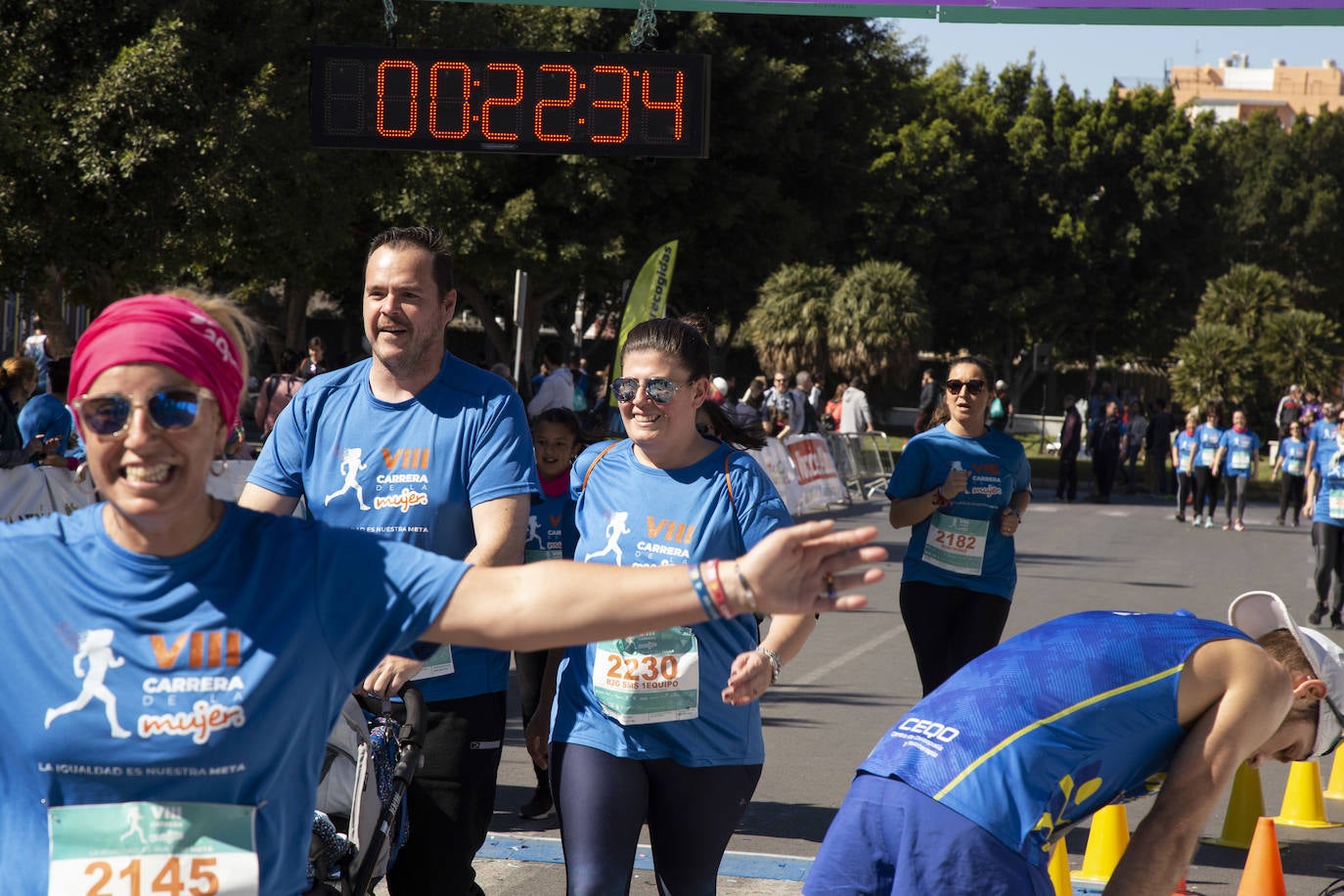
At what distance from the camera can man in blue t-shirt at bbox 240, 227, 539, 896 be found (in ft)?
13.2

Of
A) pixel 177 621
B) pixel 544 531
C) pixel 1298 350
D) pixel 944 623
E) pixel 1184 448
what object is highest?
pixel 1298 350

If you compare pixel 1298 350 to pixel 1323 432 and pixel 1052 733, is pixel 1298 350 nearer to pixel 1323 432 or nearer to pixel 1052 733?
pixel 1323 432

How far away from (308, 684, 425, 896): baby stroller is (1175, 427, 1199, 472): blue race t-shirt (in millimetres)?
22636

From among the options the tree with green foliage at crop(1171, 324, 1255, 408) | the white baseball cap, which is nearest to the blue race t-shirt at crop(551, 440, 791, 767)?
the white baseball cap

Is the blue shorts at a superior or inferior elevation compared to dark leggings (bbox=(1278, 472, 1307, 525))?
superior

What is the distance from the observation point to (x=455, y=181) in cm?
2956

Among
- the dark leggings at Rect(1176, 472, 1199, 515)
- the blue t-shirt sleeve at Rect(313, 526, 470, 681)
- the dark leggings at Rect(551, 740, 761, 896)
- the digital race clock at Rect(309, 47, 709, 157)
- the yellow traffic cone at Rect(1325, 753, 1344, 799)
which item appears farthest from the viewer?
the dark leggings at Rect(1176, 472, 1199, 515)

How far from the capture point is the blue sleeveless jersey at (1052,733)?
270cm

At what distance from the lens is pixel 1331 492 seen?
13.1 m

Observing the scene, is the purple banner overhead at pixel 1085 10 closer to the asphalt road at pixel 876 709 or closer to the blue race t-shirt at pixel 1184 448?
the asphalt road at pixel 876 709

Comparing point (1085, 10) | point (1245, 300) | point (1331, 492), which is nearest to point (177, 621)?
point (1085, 10)

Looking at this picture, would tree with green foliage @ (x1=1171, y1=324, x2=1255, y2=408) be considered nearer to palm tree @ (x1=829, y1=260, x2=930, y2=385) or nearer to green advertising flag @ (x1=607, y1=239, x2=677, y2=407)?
palm tree @ (x1=829, y1=260, x2=930, y2=385)

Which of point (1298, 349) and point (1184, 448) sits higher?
point (1298, 349)

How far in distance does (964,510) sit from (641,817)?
3.42 meters
